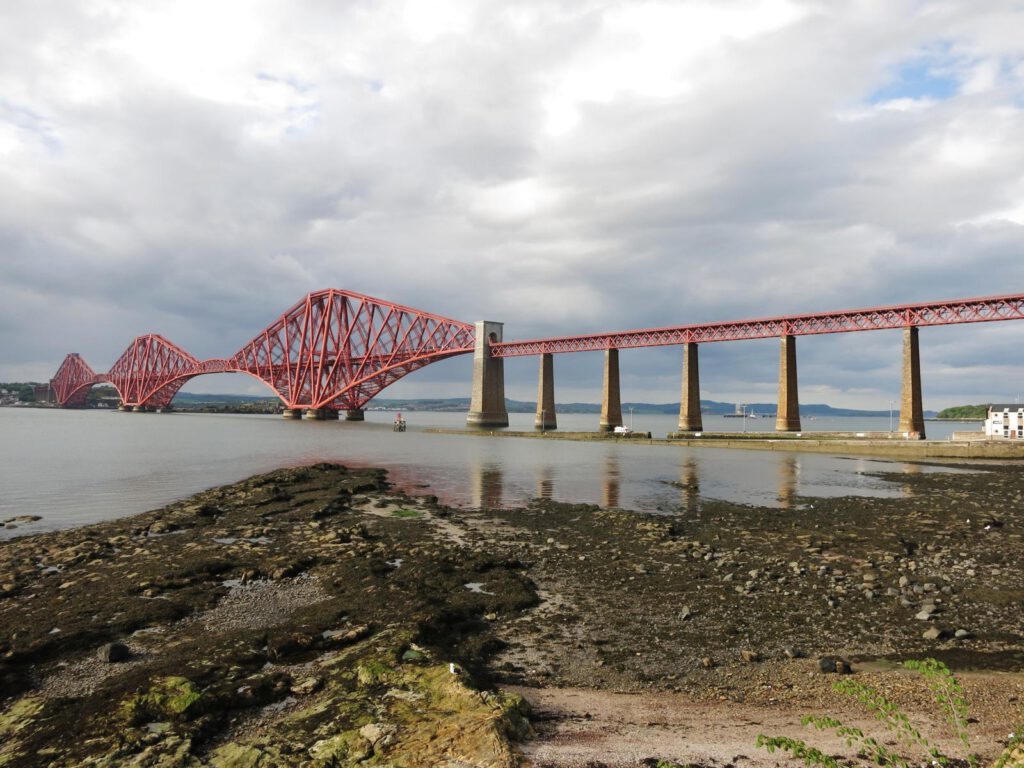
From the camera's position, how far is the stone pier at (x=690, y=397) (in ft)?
263

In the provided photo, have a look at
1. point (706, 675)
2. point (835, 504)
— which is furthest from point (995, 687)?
point (835, 504)

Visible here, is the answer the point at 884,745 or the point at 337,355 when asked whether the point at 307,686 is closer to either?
the point at 884,745

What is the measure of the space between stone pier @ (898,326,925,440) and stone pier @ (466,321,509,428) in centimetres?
6685

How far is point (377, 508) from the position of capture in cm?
2169

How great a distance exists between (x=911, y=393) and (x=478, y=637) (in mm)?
65201

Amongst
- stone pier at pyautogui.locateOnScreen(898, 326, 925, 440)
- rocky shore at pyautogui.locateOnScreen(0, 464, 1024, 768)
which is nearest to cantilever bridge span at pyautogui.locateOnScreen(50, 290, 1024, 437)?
stone pier at pyautogui.locateOnScreen(898, 326, 925, 440)

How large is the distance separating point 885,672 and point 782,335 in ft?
245

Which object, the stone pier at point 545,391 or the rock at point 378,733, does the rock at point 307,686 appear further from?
the stone pier at point 545,391

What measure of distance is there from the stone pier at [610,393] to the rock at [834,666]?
85.4 metres

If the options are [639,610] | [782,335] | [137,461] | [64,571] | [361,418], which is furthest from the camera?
[361,418]

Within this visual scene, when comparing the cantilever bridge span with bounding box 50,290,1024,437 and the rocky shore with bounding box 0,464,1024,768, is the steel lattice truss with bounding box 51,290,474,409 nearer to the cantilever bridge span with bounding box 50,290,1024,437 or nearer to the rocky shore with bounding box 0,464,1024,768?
the cantilever bridge span with bounding box 50,290,1024,437

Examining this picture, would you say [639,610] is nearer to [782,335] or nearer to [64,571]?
[64,571]

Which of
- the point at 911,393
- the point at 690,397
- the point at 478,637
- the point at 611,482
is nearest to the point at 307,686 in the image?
the point at 478,637

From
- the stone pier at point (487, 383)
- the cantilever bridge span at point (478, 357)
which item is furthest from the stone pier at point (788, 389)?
the stone pier at point (487, 383)
